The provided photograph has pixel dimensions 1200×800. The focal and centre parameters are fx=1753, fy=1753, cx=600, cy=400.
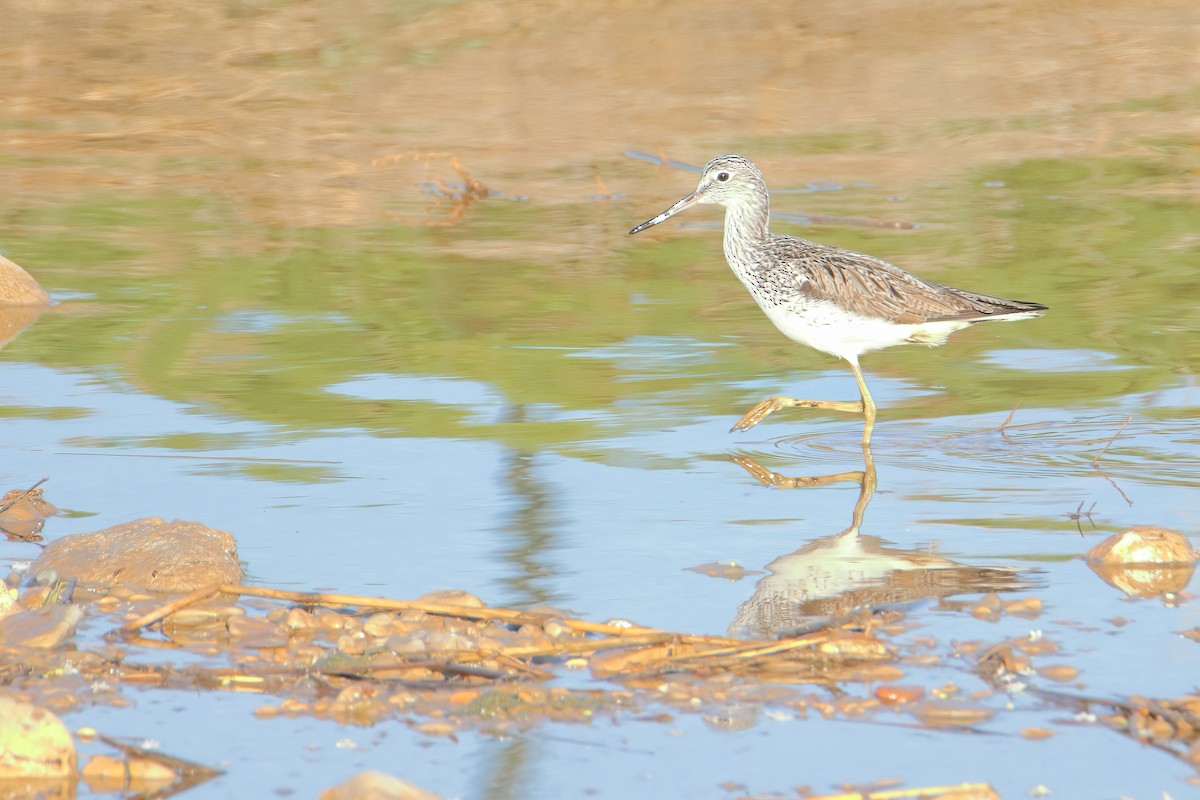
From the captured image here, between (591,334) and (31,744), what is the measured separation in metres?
6.00

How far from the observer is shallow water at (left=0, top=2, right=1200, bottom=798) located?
4.93 meters

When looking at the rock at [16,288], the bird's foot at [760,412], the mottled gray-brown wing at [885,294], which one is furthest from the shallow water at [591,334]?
the mottled gray-brown wing at [885,294]

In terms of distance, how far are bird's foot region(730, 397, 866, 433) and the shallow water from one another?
0.48ft

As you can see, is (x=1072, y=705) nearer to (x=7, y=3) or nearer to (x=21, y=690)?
(x=21, y=690)

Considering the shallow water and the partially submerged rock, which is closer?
the shallow water

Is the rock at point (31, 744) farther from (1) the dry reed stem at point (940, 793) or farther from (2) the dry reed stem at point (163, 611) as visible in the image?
(1) the dry reed stem at point (940, 793)

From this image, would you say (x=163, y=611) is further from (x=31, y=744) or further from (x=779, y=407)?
(x=779, y=407)

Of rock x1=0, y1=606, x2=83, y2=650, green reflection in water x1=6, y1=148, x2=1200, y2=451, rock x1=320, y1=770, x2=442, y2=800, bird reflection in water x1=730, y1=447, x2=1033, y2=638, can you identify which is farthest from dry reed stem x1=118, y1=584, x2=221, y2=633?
green reflection in water x1=6, y1=148, x2=1200, y2=451

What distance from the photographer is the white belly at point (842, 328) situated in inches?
328

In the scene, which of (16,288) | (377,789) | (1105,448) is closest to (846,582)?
(1105,448)

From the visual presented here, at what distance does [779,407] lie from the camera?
810 centimetres

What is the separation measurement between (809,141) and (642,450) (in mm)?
8504

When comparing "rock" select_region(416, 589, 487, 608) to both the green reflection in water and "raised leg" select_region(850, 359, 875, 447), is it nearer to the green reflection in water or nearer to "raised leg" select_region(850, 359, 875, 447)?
the green reflection in water

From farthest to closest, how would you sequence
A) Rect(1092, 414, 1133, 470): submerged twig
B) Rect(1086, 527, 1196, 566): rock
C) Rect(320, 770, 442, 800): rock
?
Rect(1092, 414, 1133, 470): submerged twig < Rect(1086, 527, 1196, 566): rock < Rect(320, 770, 442, 800): rock
